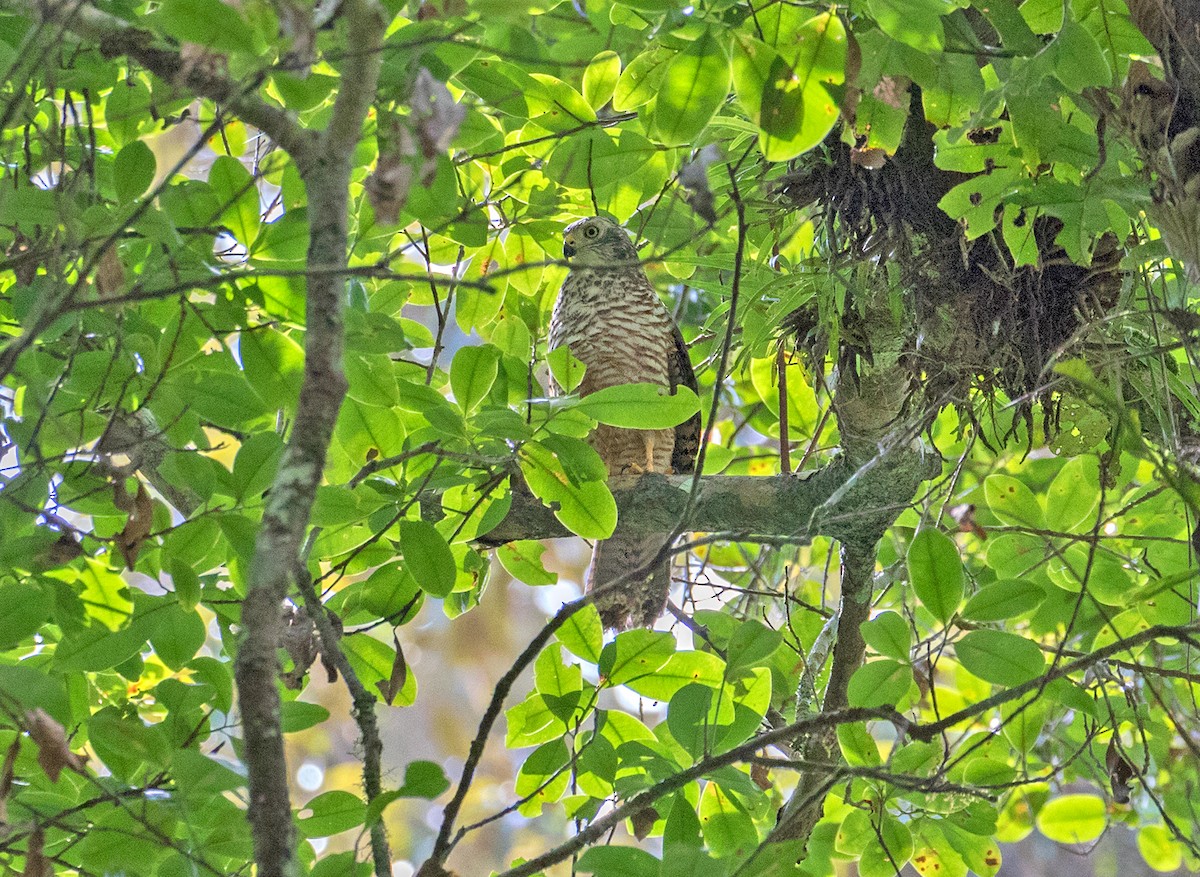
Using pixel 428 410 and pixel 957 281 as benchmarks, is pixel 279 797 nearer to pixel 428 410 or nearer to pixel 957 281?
pixel 428 410

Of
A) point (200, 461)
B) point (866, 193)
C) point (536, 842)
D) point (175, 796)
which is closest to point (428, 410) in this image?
point (200, 461)

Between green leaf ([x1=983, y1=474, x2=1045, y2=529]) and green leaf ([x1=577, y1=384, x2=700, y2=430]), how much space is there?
0.91 meters

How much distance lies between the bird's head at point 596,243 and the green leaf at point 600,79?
1.63 m

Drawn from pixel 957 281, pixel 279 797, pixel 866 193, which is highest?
pixel 866 193

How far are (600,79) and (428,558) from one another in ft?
3.56

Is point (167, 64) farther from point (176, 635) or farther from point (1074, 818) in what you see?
point (1074, 818)

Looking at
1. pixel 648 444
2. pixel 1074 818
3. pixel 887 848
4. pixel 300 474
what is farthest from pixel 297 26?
pixel 1074 818

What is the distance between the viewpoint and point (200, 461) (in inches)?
72.1

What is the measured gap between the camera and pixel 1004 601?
1898 mm

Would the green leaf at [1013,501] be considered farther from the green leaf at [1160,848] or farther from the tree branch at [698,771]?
the green leaf at [1160,848]

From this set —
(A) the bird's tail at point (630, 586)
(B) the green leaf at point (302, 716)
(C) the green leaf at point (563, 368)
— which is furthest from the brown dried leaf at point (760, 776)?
(B) the green leaf at point (302, 716)

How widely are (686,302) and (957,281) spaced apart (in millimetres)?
1737

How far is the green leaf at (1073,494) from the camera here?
248 centimetres

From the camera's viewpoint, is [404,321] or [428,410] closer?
[428,410]
